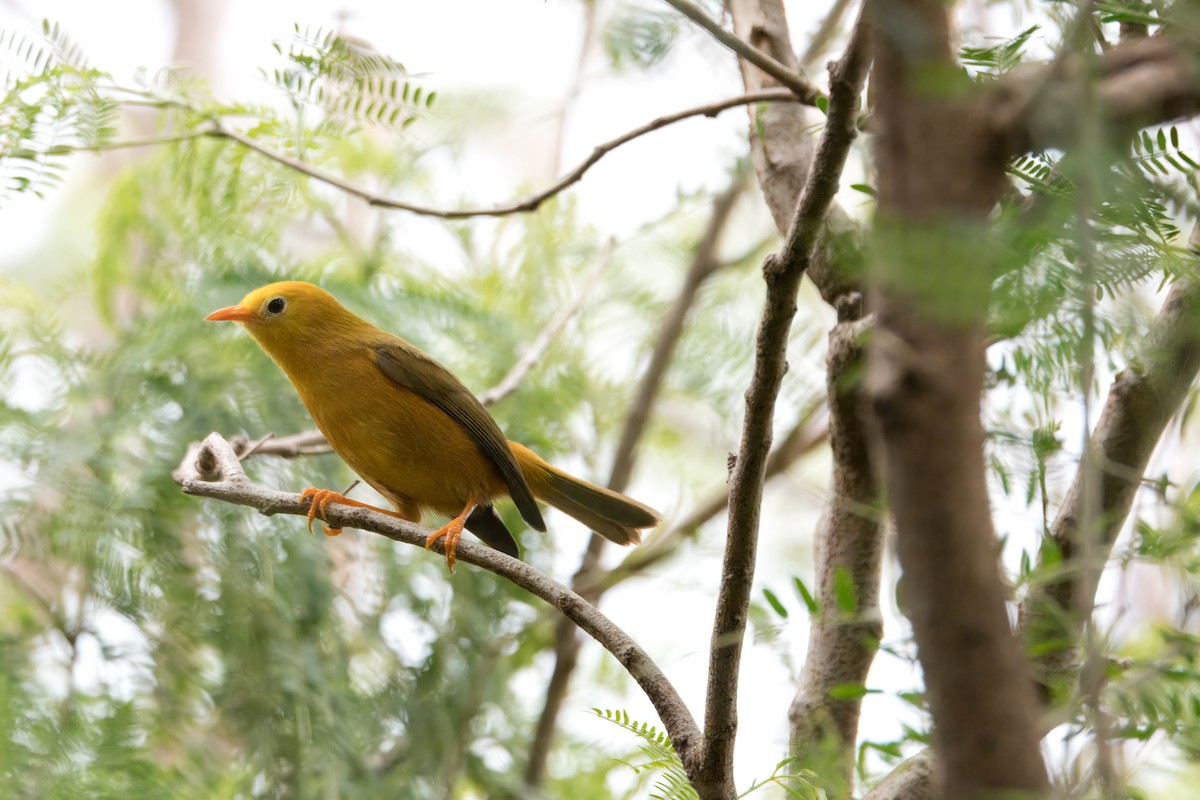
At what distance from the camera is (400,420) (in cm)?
382

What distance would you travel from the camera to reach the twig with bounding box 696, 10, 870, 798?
1678 mm

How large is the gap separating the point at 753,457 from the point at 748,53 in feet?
3.05

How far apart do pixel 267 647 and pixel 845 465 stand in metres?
2.07

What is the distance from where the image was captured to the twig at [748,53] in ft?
6.36

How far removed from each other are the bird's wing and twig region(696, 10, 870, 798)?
182cm

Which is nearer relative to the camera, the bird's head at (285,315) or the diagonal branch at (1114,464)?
the diagonal branch at (1114,464)

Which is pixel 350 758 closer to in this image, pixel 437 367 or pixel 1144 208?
pixel 437 367

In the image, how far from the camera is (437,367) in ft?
12.7

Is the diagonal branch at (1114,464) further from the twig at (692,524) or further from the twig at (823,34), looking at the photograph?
the twig at (823,34)

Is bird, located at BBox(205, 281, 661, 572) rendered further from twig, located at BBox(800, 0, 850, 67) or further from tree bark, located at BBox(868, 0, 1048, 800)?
tree bark, located at BBox(868, 0, 1048, 800)

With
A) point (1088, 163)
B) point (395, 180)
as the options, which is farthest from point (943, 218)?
point (395, 180)

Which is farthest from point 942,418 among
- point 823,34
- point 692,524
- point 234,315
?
point 823,34

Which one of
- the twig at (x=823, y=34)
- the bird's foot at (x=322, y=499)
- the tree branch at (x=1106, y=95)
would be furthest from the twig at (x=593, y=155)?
the twig at (x=823, y=34)

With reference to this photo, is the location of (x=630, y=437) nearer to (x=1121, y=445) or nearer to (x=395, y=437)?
(x=395, y=437)
